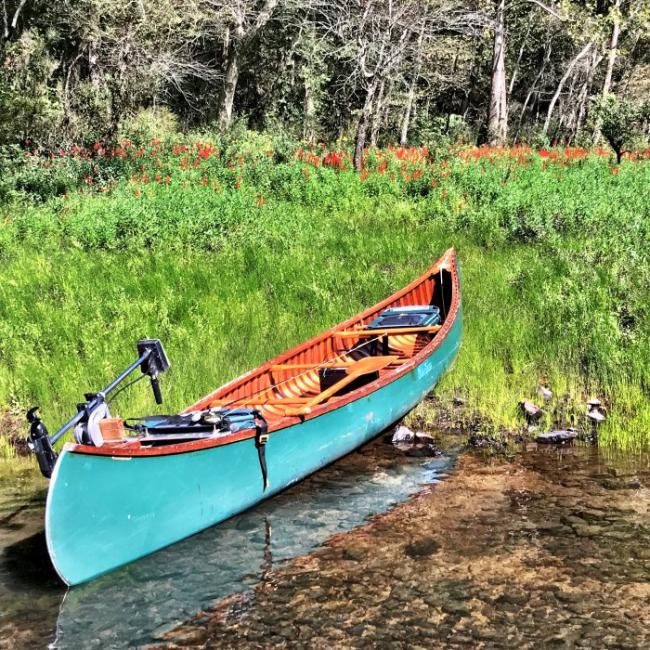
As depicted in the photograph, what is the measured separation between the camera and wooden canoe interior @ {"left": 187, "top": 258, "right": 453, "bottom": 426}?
8.30 meters

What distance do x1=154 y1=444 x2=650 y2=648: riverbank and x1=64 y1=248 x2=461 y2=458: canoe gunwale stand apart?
3.61 feet

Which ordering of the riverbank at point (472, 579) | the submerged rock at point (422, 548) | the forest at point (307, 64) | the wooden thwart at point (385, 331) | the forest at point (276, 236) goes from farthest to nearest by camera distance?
the forest at point (307, 64) → the wooden thwart at point (385, 331) → the forest at point (276, 236) → the submerged rock at point (422, 548) → the riverbank at point (472, 579)

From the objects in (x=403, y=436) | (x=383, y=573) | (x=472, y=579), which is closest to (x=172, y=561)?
(x=383, y=573)

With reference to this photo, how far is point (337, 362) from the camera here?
9477 mm

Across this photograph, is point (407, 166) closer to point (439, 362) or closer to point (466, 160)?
point (466, 160)

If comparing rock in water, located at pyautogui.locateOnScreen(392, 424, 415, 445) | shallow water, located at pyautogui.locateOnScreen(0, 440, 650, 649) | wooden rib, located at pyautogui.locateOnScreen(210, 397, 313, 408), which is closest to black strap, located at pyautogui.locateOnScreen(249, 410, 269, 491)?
shallow water, located at pyautogui.locateOnScreen(0, 440, 650, 649)

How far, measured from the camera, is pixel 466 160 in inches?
795

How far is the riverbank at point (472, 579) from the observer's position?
5.00m

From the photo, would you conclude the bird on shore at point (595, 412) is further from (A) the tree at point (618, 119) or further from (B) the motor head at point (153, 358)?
(A) the tree at point (618, 119)

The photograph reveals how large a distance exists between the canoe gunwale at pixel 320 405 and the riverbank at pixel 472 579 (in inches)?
43.3

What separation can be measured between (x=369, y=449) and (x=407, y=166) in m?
12.0

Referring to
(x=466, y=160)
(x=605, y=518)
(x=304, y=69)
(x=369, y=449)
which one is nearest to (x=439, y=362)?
(x=369, y=449)

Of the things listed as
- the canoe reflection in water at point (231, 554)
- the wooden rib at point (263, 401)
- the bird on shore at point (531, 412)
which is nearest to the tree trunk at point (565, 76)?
the bird on shore at point (531, 412)

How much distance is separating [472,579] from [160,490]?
2.38 metres
